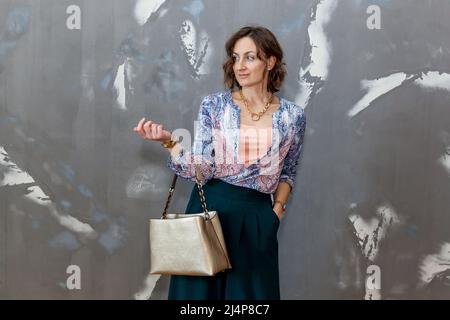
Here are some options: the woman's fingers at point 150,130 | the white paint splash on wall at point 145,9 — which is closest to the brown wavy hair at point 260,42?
the woman's fingers at point 150,130

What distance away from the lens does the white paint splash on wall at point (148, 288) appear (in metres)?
2.89

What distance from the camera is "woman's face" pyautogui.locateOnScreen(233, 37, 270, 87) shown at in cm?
211

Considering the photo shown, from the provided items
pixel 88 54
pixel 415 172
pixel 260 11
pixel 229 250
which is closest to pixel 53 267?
pixel 88 54

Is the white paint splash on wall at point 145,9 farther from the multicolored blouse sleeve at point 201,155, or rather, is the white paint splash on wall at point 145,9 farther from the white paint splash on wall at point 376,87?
the white paint splash on wall at point 376,87

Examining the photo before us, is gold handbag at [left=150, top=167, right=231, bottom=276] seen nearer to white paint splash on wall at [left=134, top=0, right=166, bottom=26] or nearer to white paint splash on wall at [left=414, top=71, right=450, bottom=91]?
white paint splash on wall at [left=134, top=0, right=166, bottom=26]

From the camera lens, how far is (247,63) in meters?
2.12

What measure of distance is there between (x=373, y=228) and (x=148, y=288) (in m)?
1.08

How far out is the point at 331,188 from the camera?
2.88m

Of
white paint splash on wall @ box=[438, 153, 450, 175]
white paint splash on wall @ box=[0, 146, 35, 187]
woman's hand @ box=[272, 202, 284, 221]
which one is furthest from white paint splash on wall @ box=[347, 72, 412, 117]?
white paint splash on wall @ box=[0, 146, 35, 187]

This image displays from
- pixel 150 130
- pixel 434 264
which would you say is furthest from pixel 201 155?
pixel 434 264

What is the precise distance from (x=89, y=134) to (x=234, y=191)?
1.01 meters

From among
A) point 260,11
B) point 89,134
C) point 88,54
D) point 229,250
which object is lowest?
point 229,250

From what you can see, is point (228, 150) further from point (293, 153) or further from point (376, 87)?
point (376, 87)
